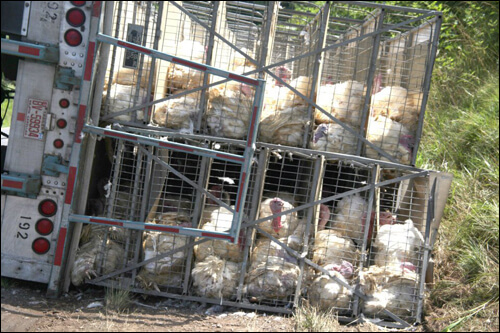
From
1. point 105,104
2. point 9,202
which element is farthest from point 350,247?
point 9,202

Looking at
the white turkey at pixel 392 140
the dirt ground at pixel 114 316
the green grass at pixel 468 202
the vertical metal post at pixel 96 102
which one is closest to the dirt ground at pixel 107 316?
the dirt ground at pixel 114 316

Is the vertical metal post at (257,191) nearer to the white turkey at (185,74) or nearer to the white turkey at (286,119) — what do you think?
the white turkey at (286,119)

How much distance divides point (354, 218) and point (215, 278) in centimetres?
158

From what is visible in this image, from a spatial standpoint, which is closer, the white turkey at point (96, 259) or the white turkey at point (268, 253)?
the white turkey at point (96, 259)

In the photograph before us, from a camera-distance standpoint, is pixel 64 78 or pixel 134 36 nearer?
pixel 64 78

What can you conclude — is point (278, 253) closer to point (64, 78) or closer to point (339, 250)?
point (339, 250)

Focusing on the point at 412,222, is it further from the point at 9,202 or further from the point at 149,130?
the point at 9,202

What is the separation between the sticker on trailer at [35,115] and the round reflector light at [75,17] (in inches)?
28.1

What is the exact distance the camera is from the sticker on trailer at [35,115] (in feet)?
14.9

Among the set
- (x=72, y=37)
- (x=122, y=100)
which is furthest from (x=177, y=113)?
(x=72, y=37)

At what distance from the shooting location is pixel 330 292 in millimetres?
5062

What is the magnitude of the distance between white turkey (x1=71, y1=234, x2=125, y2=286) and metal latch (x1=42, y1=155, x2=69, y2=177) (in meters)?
0.86

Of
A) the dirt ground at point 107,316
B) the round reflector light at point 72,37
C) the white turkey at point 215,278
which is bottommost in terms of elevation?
the dirt ground at point 107,316

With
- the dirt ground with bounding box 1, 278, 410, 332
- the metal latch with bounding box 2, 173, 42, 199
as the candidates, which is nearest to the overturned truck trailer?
the dirt ground with bounding box 1, 278, 410, 332
